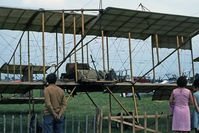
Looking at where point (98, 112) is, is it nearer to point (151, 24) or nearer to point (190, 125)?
point (190, 125)

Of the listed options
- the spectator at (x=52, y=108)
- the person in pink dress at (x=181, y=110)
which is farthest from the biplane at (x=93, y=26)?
the person in pink dress at (x=181, y=110)

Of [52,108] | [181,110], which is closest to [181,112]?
[181,110]

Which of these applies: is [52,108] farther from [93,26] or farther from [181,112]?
[93,26]

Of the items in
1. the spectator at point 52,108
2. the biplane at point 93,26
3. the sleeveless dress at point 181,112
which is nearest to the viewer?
the spectator at point 52,108

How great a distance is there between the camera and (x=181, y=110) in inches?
274

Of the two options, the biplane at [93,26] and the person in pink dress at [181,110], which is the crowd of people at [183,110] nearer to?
the person in pink dress at [181,110]

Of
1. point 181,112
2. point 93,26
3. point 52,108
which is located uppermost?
point 93,26

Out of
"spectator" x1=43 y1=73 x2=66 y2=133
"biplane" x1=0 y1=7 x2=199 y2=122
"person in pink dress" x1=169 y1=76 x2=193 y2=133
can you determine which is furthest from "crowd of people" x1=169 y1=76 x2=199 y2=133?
"biplane" x1=0 y1=7 x2=199 y2=122

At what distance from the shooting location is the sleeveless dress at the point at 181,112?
6.90 metres

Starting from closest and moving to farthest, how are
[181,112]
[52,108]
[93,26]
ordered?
1. [52,108]
2. [181,112]
3. [93,26]

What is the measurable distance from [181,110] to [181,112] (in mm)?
50

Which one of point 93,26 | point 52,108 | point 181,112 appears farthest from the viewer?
point 93,26

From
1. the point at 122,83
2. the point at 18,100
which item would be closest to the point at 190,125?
the point at 122,83

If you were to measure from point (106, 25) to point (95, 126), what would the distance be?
219 inches
